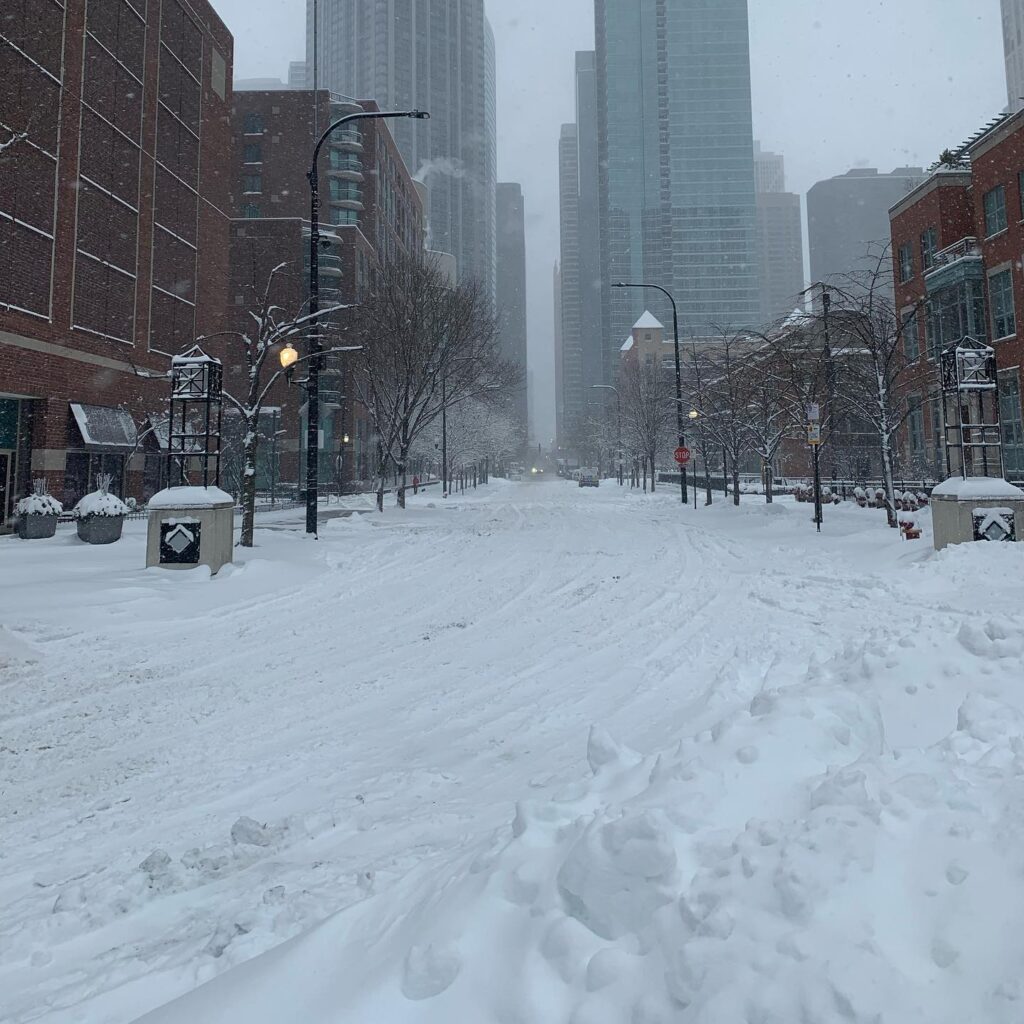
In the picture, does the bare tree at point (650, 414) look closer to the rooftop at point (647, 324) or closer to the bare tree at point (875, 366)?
the bare tree at point (875, 366)

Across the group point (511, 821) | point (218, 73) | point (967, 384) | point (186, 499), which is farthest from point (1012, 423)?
point (218, 73)

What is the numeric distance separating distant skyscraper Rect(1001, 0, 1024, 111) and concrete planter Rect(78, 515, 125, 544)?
12485 cm

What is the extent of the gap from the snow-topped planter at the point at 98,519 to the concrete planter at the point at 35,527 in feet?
7.77

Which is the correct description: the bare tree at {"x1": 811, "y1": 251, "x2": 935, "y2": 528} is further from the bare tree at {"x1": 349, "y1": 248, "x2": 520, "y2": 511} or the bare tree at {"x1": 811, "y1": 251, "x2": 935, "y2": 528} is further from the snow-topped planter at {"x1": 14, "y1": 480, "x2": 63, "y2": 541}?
the snow-topped planter at {"x1": 14, "y1": 480, "x2": 63, "y2": 541}

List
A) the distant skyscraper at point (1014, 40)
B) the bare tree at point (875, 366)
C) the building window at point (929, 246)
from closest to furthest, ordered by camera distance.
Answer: the bare tree at point (875, 366) < the building window at point (929, 246) < the distant skyscraper at point (1014, 40)

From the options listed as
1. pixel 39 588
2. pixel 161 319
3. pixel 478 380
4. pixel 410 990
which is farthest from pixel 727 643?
pixel 161 319

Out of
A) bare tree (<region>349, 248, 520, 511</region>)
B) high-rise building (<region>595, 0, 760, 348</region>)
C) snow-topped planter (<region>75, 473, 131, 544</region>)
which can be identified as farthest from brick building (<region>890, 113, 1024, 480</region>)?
high-rise building (<region>595, 0, 760, 348</region>)

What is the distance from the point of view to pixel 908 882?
79.0 inches

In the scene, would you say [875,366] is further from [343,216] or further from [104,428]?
[343,216]

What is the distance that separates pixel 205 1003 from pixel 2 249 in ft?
81.1

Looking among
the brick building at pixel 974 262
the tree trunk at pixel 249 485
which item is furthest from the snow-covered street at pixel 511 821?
the brick building at pixel 974 262

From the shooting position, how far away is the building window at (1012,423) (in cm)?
2622

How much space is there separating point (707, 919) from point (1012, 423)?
31984 millimetres

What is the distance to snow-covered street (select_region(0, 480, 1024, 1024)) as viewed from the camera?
188cm
